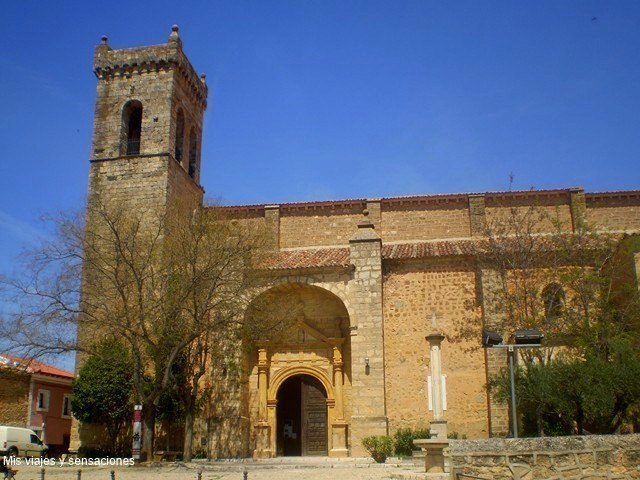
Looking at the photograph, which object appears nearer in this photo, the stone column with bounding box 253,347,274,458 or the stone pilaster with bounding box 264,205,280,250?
the stone column with bounding box 253,347,274,458

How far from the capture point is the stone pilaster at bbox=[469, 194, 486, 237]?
82.3ft

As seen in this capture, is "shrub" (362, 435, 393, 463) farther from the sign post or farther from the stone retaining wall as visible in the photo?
the stone retaining wall

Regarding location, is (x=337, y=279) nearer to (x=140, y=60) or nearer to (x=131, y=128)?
(x=131, y=128)

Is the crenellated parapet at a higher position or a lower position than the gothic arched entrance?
higher

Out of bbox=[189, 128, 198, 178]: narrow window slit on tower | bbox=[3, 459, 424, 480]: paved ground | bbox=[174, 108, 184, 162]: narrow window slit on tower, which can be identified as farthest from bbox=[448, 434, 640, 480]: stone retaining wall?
bbox=[189, 128, 198, 178]: narrow window slit on tower

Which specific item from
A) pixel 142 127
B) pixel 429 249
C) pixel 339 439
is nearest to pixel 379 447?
pixel 339 439

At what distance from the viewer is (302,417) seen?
23.2m

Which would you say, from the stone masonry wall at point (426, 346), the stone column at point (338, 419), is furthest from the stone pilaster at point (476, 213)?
the stone column at point (338, 419)

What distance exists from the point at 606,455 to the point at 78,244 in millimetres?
15047

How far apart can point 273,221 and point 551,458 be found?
1686 cm

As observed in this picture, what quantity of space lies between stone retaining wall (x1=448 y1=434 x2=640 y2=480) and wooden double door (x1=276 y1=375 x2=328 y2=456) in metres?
12.2

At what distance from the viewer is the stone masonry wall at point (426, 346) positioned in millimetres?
21188

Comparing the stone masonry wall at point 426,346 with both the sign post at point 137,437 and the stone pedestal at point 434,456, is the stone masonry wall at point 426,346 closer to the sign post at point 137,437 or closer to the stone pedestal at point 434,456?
the stone pedestal at point 434,456

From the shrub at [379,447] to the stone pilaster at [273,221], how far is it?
9.00 meters
